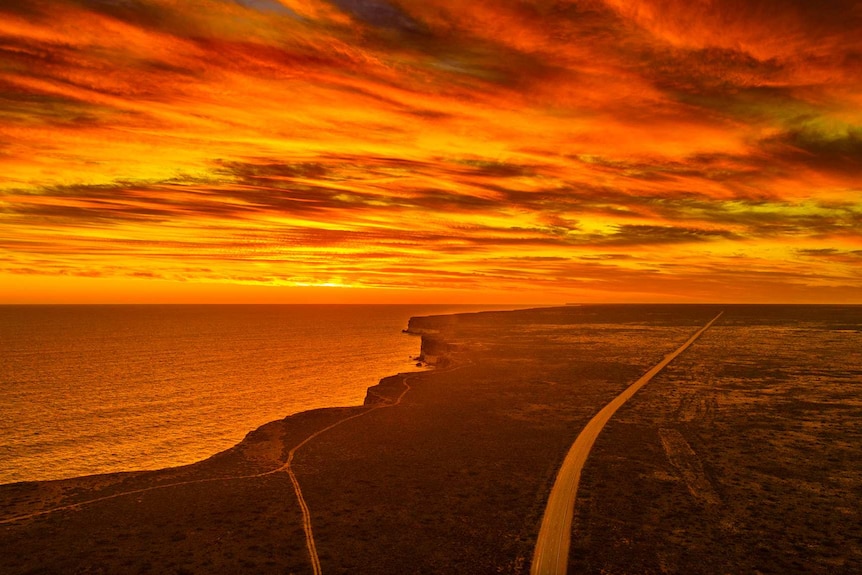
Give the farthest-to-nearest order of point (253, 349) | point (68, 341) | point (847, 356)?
point (68, 341) → point (253, 349) → point (847, 356)

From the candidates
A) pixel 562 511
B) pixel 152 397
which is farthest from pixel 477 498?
pixel 152 397

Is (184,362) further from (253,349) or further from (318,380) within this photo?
(318,380)

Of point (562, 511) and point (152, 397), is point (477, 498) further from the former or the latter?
point (152, 397)

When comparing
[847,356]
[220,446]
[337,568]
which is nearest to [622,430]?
[337,568]

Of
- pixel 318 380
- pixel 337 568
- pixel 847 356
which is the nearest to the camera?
pixel 337 568

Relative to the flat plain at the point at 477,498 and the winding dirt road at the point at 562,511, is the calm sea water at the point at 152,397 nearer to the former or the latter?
the flat plain at the point at 477,498

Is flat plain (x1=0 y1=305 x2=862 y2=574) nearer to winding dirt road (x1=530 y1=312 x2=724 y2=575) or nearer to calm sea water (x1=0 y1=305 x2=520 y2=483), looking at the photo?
winding dirt road (x1=530 y1=312 x2=724 y2=575)
